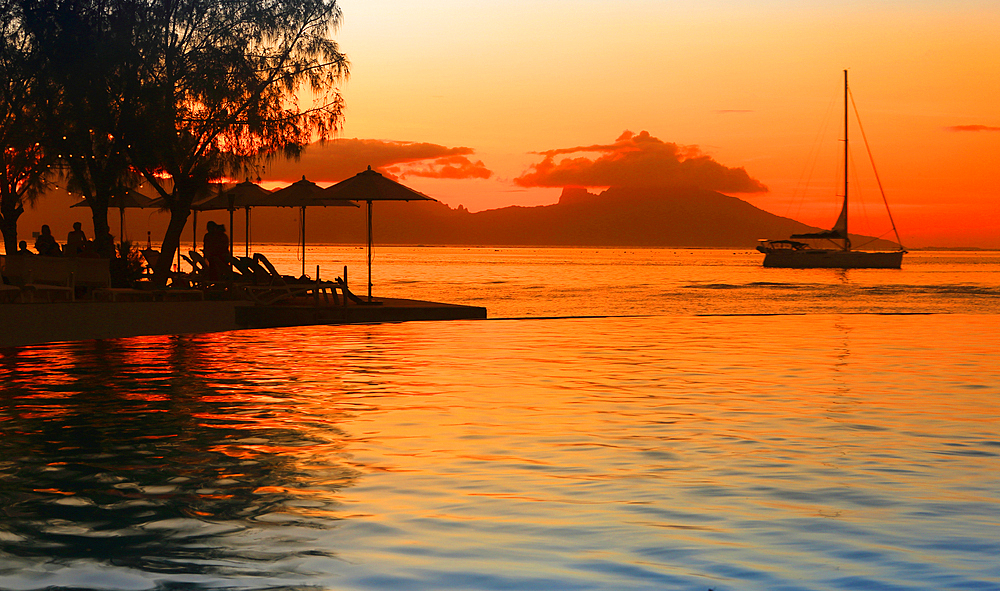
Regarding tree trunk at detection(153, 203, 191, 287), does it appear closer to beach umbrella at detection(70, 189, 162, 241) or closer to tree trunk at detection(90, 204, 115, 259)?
tree trunk at detection(90, 204, 115, 259)

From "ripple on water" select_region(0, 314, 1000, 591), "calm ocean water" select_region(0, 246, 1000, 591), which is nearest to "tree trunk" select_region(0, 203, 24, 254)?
"calm ocean water" select_region(0, 246, 1000, 591)

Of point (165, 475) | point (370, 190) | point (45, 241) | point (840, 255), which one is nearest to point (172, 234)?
point (45, 241)

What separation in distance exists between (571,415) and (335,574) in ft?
15.7

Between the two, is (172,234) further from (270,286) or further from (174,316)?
(174,316)

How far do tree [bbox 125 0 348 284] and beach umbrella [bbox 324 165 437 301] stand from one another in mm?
3381

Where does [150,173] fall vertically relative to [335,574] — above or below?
above

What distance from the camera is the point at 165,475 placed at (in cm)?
656

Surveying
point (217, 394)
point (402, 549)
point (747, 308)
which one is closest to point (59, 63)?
point (217, 394)

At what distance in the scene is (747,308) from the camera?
3628cm

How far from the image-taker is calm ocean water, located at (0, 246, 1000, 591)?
4.63 meters

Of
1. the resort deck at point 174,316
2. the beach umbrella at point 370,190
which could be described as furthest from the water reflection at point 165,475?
the beach umbrella at point 370,190

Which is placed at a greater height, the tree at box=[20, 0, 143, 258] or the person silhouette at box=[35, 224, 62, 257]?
the tree at box=[20, 0, 143, 258]

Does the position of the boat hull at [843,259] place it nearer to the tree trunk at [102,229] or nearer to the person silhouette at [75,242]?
the tree trunk at [102,229]

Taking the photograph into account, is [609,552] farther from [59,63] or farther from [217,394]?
[59,63]
